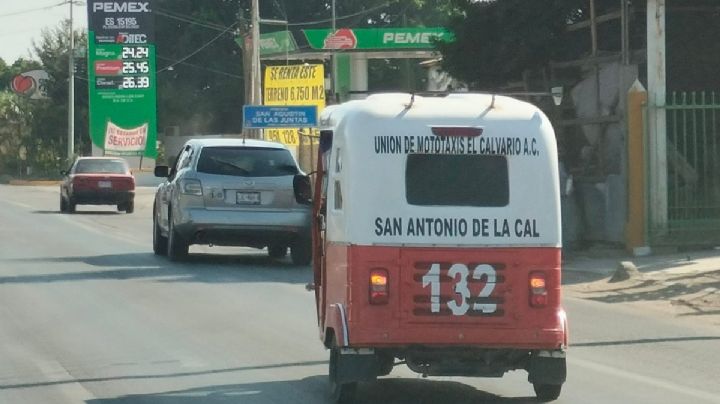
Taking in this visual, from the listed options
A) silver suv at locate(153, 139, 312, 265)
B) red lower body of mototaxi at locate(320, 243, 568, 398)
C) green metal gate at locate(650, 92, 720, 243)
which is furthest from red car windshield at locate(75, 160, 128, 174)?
red lower body of mototaxi at locate(320, 243, 568, 398)

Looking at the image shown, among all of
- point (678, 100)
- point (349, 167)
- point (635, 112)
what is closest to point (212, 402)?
point (349, 167)

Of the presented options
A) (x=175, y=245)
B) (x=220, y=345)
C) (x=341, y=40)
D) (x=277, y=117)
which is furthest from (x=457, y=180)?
(x=341, y=40)

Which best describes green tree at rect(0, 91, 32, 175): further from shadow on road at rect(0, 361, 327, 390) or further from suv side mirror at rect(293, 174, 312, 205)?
shadow on road at rect(0, 361, 327, 390)

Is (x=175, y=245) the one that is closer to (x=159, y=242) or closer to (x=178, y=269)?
(x=178, y=269)

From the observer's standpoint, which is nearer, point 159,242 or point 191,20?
point 159,242

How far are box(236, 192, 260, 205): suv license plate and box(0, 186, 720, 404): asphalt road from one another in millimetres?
943

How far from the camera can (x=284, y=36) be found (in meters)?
59.6

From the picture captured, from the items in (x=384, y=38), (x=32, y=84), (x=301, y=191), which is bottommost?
(x=301, y=191)

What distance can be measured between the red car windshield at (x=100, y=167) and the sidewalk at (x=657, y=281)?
69.5 ft

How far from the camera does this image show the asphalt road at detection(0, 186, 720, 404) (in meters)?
11.0

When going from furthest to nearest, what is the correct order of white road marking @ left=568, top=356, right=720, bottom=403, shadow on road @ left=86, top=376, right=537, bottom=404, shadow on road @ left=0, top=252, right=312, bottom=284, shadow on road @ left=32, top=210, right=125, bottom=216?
shadow on road @ left=32, top=210, right=125, bottom=216, shadow on road @ left=0, top=252, right=312, bottom=284, white road marking @ left=568, top=356, right=720, bottom=403, shadow on road @ left=86, top=376, right=537, bottom=404

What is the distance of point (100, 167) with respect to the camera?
139ft

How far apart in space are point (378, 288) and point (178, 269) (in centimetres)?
1168

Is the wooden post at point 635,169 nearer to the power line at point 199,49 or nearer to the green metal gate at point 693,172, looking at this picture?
the green metal gate at point 693,172
